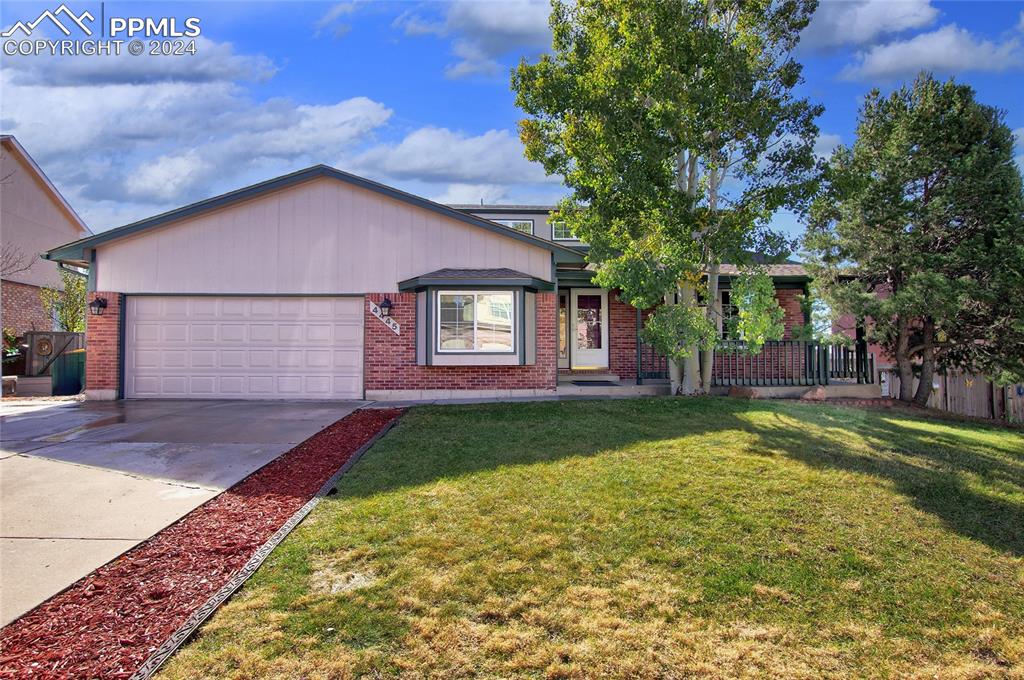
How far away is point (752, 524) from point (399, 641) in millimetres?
2989

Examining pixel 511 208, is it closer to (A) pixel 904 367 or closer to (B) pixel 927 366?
(A) pixel 904 367

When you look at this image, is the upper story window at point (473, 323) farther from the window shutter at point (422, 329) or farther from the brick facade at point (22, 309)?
the brick facade at point (22, 309)

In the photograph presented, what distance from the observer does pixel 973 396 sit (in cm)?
1419

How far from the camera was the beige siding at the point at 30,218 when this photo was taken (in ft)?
61.8

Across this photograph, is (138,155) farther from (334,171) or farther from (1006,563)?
(1006,563)

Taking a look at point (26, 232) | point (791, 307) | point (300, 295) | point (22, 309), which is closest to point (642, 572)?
point (300, 295)

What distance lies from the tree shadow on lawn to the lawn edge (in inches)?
12.3

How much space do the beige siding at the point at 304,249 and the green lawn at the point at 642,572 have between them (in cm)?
631

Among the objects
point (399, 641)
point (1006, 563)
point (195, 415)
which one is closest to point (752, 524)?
point (1006, 563)

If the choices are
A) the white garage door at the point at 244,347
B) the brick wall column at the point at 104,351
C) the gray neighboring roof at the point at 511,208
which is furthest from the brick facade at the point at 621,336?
the brick wall column at the point at 104,351

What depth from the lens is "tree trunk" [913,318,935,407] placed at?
12539 mm

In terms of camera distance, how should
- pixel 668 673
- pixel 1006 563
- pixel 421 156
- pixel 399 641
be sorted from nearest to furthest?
1. pixel 668 673
2. pixel 399 641
3. pixel 1006 563
4. pixel 421 156

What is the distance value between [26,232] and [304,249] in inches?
610

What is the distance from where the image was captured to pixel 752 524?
443 cm
